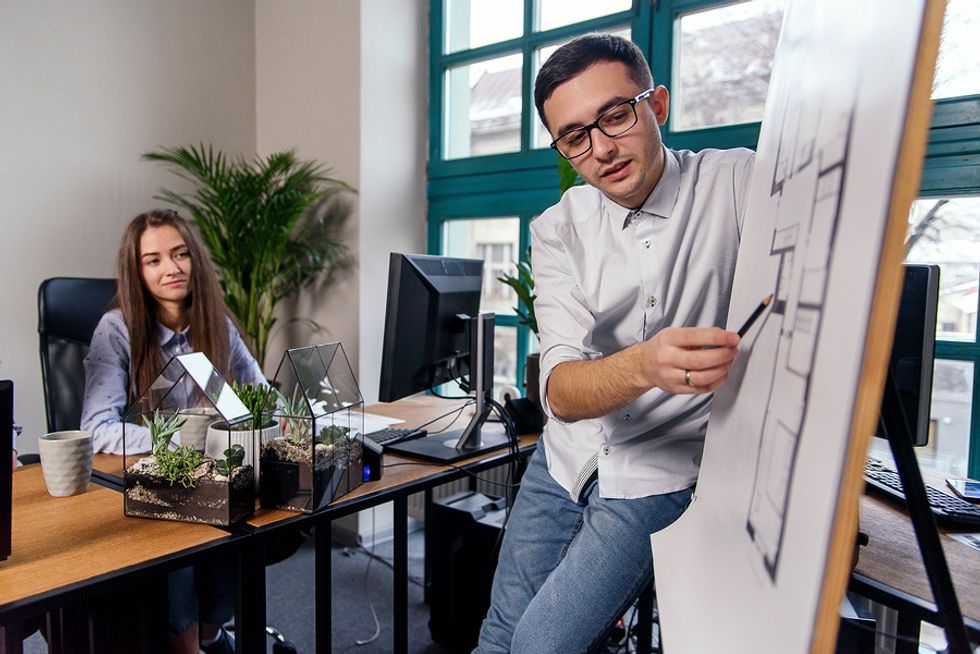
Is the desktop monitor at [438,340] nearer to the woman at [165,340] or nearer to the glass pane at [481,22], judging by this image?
the woman at [165,340]

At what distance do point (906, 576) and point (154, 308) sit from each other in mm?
1980

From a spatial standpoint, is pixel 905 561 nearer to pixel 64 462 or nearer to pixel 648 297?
pixel 648 297

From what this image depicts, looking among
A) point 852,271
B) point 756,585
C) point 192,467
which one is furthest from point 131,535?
point 852,271

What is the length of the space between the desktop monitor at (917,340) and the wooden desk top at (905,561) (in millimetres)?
165

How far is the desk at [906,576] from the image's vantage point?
0.94 meters

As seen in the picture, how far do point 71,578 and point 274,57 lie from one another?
120 inches

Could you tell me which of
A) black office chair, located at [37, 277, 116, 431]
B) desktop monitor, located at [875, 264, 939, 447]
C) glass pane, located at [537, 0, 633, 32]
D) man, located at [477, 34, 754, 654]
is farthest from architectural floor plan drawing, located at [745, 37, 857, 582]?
glass pane, located at [537, 0, 633, 32]

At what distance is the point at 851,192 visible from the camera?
1.31 ft

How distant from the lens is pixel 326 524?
148 cm

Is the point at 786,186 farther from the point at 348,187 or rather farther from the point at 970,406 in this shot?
the point at 348,187

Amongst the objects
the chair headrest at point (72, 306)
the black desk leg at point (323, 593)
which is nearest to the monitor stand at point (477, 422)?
the black desk leg at point (323, 593)

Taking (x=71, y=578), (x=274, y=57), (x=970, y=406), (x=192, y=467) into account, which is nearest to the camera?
(x=71, y=578)

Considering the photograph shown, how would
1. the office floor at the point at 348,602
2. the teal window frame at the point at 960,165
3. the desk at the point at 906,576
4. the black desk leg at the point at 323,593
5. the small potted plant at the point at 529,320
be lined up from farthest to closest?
the office floor at the point at 348,602
the small potted plant at the point at 529,320
the teal window frame at the point at 960,165
the black desk leg at the point at 323,593
the desk at the point at 906,576

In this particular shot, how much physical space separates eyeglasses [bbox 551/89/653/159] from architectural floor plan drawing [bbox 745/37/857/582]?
1.90 ft
